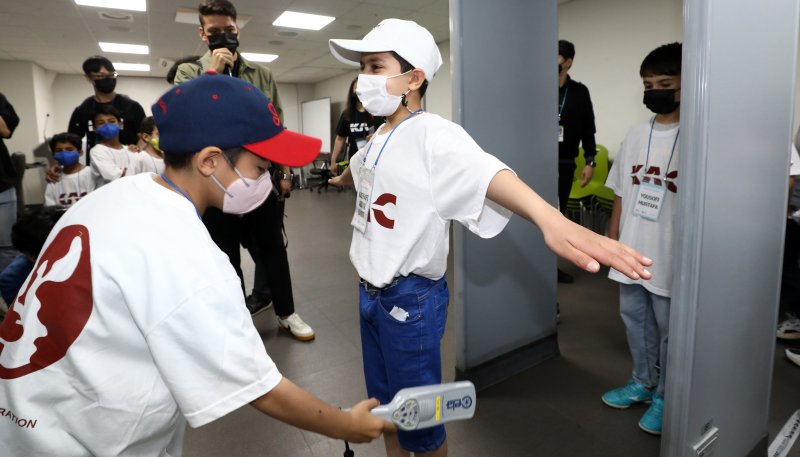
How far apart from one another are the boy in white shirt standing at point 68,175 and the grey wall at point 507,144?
9.04 feet

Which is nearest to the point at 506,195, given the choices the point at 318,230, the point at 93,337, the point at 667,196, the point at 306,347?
the point at 93,337

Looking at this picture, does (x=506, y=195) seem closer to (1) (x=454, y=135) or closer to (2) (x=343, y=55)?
(1) (x=454, y=135)

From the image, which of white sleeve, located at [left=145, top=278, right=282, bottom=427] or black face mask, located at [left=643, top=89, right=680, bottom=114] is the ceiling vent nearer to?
black face mask, located at [left=643, top=89, right=680, bottom=114]

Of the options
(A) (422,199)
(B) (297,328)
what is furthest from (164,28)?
(A) (422,199)

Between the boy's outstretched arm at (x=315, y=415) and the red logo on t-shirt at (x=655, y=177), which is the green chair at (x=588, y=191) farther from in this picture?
the boy's outstretched arm at (x=315, y=415)

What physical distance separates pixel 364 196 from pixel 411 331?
0.41 meters

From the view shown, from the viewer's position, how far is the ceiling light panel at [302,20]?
262 inches

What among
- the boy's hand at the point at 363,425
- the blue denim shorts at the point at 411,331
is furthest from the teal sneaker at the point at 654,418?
the boy's hand at the point at 363,425

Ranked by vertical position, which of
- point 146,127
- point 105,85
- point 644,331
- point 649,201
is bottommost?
point 644,331

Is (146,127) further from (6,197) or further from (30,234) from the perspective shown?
(30,234)

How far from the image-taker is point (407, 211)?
1.20 m

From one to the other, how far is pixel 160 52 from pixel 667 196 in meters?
9.78

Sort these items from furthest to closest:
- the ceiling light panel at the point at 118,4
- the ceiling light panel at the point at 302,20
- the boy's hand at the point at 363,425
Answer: the ceiling light panel at the point at 302,20, the ceiling light panel at the point at 118,4, the boy's hand at the point at 363,425

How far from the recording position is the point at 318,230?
20.6 ft
